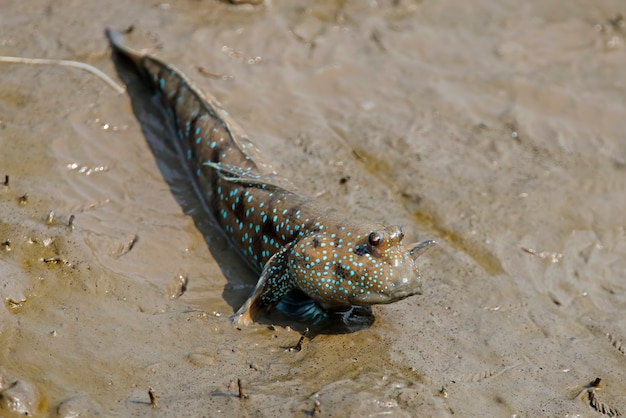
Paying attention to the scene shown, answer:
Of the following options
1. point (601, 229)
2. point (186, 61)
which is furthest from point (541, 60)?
point (186, 61)

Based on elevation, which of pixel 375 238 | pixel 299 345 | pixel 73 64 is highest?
pixel 73 64

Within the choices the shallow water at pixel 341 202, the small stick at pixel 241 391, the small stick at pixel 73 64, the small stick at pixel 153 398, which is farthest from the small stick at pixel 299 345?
the small stick at pixel 73 64

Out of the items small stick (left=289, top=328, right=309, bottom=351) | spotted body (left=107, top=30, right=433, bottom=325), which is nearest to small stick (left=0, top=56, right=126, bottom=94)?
spotted body (left=107, top=30, right=433, bottom=325)

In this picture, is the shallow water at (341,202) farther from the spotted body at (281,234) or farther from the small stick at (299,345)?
the spotted body at (281,234)

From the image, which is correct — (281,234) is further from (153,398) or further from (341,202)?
(153,398)

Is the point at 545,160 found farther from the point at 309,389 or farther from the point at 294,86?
the point at 309,389

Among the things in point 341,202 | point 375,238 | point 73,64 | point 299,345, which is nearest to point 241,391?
point 299,345
